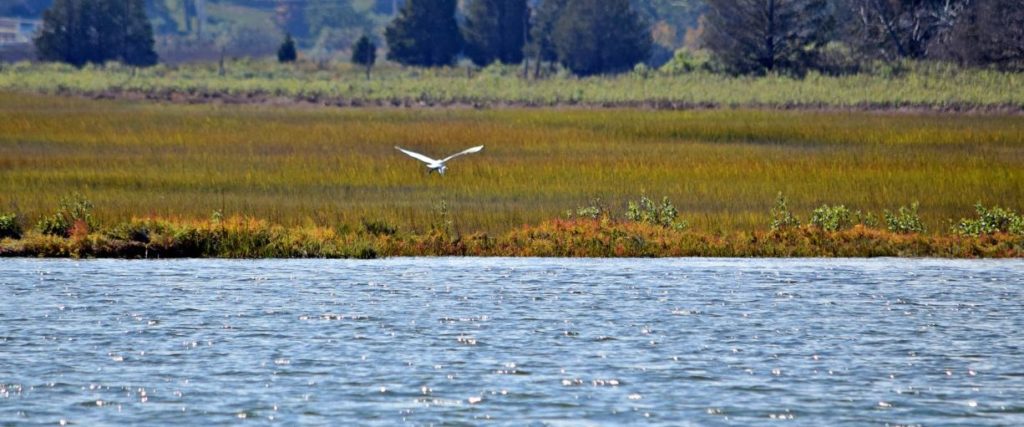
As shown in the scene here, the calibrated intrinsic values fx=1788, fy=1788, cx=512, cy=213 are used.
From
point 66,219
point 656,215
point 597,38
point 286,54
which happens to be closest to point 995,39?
point 597,38

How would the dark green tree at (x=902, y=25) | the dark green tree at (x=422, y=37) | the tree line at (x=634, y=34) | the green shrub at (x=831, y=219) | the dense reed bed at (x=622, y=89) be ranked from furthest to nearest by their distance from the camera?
the dark green tree at (x=422, y=37), the dark green tree at (x=902, y=25), the tree line at (x=634, y=34), the dense reed bed at (x=622, y=89), the green shrub at (x=831, y=219)

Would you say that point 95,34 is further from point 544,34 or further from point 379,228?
point 379,228

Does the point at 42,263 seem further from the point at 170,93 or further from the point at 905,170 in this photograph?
the point at 170,93

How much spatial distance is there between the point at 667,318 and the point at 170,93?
6252 cm

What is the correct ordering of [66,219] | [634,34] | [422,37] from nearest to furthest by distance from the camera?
[66,219], [634,34], [422,37]

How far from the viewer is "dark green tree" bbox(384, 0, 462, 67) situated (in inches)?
4995

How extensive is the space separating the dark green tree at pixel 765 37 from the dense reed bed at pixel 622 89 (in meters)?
1.88

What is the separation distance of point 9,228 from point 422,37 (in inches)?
3818

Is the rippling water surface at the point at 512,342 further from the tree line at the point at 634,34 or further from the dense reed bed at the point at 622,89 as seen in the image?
the tree line at the point at 634,34

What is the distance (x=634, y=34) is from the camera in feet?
399

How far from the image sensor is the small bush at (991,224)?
103 ft

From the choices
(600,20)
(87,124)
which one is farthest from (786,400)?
(600,20)

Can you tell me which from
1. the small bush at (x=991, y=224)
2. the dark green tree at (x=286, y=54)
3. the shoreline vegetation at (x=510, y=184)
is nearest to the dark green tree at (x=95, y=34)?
the dark green tree at (x=286, y=54)

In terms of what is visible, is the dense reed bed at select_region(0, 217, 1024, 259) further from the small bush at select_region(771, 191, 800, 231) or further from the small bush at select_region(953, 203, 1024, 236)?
the small bush at select_region(771, 191, 800, 231)
